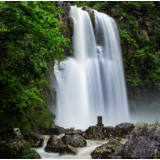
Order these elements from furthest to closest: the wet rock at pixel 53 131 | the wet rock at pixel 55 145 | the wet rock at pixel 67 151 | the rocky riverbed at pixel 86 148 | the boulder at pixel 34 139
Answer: the wet rock at pixel 53 131 < the boulder at pixel 34 139 < the wet rock at pixel 55 145 < the wet rock at pixel 67 151 < the rocky riverbed at pixel 86 148

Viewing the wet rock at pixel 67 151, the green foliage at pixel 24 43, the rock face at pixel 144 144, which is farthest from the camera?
the wet rock at pixel 67 151

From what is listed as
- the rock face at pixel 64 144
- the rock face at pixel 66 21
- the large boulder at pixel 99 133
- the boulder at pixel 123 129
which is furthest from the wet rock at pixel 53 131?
the rock face at pixel 66 21

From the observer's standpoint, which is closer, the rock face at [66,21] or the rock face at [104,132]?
the rock face at [104,132]

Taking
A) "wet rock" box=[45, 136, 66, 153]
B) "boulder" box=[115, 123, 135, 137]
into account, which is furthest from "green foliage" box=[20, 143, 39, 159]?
"boulder" box=[115, 123, 135, 137]

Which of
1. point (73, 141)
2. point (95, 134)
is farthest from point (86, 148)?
point (95, 134)

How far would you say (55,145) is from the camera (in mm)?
6934

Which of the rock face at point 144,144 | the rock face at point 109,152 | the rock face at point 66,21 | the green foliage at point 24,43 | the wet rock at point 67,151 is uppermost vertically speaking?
the rock face at point 66,21

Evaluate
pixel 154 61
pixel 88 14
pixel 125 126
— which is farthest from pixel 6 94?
pixel 154 61

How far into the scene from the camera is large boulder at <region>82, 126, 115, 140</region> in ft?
32.0

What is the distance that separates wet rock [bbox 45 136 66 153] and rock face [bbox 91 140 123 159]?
1545 mm

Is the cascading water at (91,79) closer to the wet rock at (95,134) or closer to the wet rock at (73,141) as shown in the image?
the wet rock at (95,134)

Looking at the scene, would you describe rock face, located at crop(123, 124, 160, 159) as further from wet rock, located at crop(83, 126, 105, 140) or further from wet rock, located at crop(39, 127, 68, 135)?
wet rock, located at crop(39, 127, 68, 135)

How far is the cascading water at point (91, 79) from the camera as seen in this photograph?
55.5 ft

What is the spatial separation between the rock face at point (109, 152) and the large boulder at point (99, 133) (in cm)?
372
